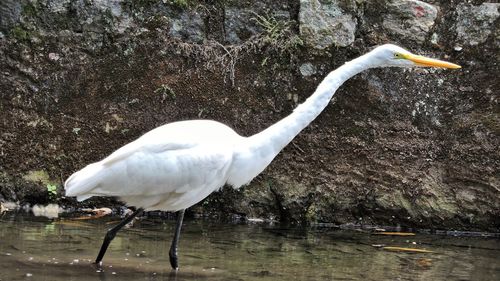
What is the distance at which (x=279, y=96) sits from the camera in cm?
866

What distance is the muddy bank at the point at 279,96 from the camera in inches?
326

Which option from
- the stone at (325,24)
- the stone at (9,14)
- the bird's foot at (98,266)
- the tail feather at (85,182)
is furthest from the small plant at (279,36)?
the bird's foot at (98,266)

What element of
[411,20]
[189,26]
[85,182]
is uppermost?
[411,20]

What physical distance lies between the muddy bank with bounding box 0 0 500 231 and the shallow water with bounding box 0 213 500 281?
1.81 feet

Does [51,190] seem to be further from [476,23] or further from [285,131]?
[476,23]

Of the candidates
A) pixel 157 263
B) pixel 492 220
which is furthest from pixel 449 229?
pixel 157 263

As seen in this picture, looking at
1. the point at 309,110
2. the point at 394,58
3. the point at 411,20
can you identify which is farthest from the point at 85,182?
the point at 411,20

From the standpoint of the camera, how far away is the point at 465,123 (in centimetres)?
855

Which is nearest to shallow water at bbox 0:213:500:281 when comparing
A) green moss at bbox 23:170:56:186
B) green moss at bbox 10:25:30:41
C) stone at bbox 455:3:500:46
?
green moss at bbox 23:170:56:186

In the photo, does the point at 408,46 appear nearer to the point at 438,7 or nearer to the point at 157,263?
the point at 438,7

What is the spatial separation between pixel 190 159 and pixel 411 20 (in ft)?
14.2

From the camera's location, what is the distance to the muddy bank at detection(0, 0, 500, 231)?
829cm

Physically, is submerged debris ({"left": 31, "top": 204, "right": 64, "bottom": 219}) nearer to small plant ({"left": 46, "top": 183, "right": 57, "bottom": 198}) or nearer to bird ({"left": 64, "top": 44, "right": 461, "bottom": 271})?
small plant ({"left": 46, "top": 183, "right": 57, "bottom": 198})

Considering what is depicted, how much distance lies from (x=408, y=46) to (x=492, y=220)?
7.16 feet
